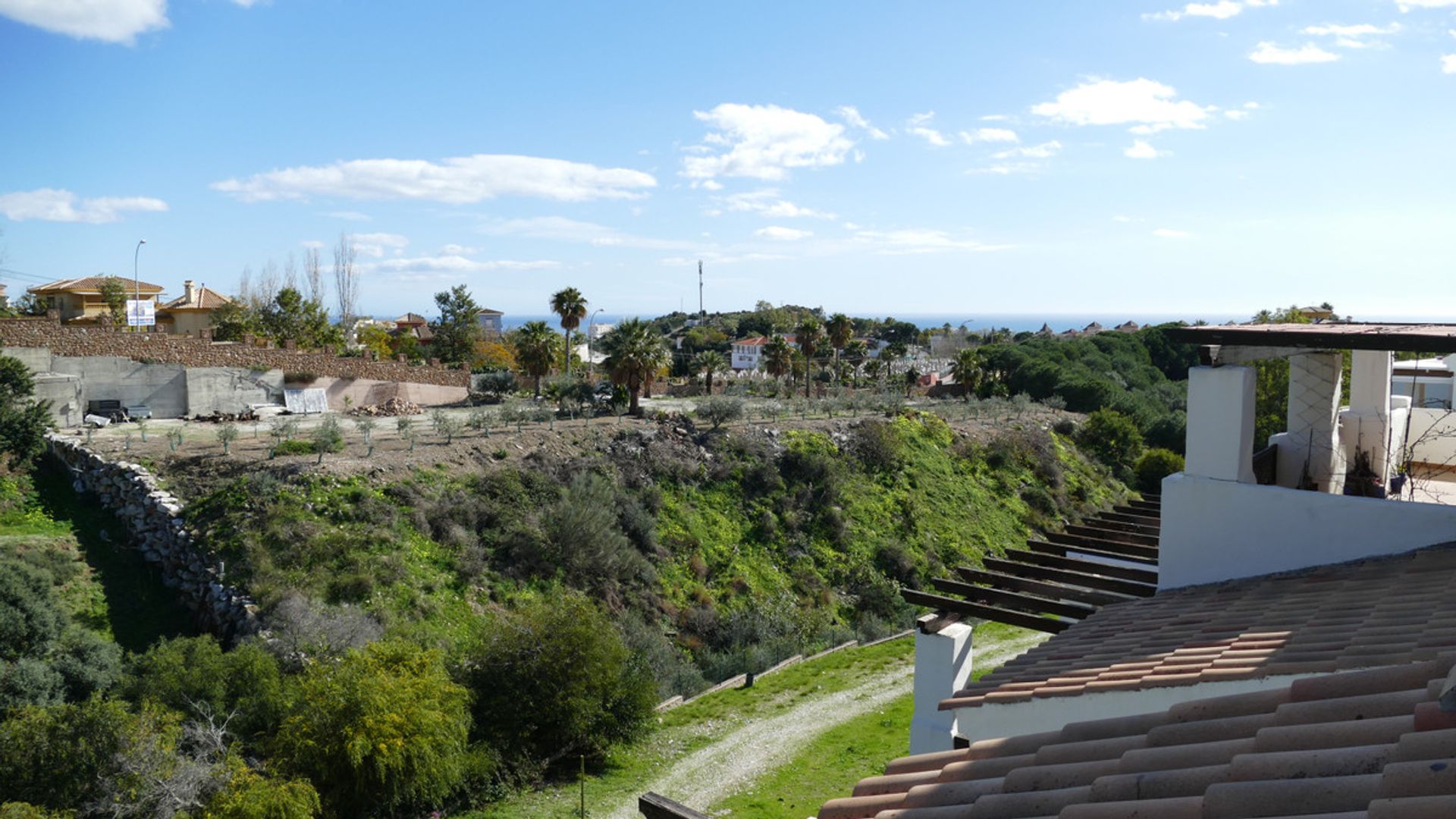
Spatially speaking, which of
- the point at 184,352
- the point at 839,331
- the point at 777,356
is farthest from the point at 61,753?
the point at 839,331

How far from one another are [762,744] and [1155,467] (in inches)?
1104

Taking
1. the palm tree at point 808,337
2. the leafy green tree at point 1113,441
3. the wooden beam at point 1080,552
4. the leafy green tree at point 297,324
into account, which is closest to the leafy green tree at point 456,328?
the leafy green tree at point 297,324

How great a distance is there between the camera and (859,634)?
27156mm

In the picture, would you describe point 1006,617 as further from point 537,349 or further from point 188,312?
point 188,312

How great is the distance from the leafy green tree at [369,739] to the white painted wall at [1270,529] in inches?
444

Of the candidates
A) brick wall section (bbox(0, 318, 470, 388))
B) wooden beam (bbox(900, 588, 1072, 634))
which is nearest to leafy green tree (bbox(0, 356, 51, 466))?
brick wall section (bbox(0, 318, 470, 388))

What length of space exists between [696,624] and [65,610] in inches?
587

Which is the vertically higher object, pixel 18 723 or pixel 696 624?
pixel 18 723

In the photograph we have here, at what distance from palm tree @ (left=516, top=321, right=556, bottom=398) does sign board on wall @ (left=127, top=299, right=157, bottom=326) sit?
56.5 feet

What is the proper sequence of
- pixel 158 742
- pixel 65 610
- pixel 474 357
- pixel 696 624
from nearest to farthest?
pixel 158 742 → pixel 65 610 → pixel 696 624 → pixel 474 357

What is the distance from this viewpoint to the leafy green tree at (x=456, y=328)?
61031 mm

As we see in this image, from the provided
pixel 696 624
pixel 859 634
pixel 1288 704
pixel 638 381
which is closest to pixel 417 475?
pixel 696 624

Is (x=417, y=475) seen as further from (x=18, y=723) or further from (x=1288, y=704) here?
(x=1288, y=704)

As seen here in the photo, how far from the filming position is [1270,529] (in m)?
8.13
